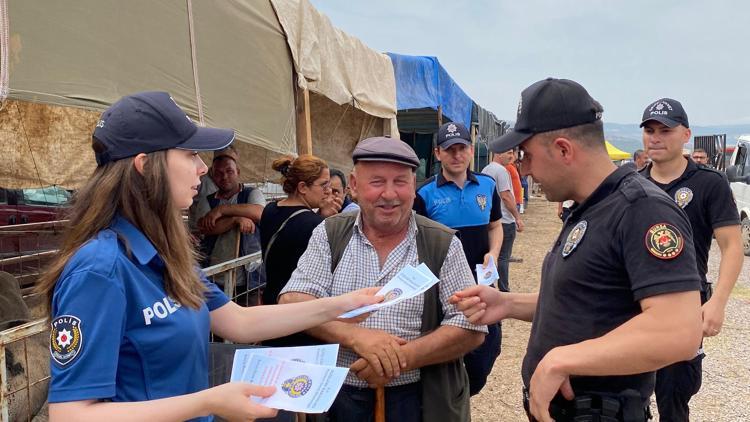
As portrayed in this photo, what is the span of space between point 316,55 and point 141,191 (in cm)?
348

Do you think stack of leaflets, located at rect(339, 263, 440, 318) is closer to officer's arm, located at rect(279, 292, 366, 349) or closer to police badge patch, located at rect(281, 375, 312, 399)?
officer's arm, located at rect(279, 292, 366, 349)

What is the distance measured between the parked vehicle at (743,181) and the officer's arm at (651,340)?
37.9 feet

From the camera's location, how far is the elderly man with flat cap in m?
2.19

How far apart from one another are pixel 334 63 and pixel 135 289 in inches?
163

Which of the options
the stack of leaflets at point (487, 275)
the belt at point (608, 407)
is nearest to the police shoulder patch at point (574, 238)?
the belt at point (608, 407)

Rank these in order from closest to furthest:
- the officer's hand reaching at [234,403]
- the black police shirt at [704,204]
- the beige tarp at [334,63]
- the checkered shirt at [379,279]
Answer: the officer's hand reaching at [234,403], the checkered shirt at [379,279], the black police shirt at [704,204], the beige tarp at [334,63]

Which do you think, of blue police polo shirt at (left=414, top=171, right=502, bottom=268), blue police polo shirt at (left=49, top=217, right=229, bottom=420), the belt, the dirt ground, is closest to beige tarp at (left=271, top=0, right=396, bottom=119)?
blue police polo shirt at (left=414, top=171, right=502, bottom=268)

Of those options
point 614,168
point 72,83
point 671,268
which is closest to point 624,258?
point 671,268

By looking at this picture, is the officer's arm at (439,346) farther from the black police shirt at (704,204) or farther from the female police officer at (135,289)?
the black police shirt at (704,204)

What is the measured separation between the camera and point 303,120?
4.65 meters

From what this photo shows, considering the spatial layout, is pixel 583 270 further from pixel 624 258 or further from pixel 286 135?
pixel 286 135

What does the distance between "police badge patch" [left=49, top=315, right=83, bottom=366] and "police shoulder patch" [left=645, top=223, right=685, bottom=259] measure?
1540 mm

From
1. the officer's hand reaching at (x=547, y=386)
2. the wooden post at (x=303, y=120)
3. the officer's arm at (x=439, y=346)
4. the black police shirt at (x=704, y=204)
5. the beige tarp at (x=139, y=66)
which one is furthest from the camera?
the wooden post at (x=303, y=120)

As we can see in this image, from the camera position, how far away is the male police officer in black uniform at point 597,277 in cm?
148
